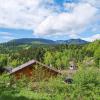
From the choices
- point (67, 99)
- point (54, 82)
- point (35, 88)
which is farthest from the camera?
point (35, 88)

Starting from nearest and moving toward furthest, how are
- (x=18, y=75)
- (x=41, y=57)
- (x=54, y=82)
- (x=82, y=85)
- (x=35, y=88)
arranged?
(x=82, y=85) < (x=54, y=82) < (x=35, y=88) < (x=18, y=75) < (x=41, y=57)

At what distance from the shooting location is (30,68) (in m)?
50.8

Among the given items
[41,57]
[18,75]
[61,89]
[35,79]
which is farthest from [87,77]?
[41,57]

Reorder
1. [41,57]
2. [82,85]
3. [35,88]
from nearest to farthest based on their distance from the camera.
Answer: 1. [82,85]
2. [35,88]
3. [41,57]

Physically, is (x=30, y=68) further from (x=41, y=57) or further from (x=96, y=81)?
(x=41, y=57)

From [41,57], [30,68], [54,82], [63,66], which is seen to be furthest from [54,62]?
[54,82]

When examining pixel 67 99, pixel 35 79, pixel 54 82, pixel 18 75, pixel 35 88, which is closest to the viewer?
pixel 67 99

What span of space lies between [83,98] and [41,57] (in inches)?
4120

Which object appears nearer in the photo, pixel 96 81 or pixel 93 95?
pixel 93 95

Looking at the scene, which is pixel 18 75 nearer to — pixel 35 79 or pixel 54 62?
pixel 35 79

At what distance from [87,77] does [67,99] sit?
423cm

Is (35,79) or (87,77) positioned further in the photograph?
(35,79)

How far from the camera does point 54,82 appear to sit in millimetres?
28781

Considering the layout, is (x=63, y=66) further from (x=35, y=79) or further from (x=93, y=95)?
(x=93, y=95)
